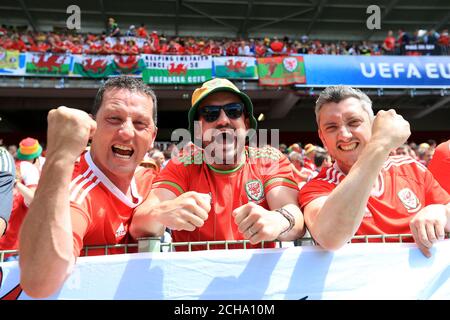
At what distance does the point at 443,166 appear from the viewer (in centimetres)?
209

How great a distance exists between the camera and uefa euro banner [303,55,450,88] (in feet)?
36.0

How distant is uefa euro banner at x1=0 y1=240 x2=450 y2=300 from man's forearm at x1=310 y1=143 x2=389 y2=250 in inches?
2.9

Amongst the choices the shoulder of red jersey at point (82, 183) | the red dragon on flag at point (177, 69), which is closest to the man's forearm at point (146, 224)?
the shoulder of red jersey at point (82, 183)

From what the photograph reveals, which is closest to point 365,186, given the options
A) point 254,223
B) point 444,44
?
point 254,223

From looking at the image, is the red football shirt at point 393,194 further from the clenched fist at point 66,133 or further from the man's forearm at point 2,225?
the man's forearm at point 2,225

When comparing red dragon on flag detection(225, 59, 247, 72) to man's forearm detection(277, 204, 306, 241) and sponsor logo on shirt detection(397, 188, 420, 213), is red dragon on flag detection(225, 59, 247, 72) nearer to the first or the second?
sponsor logo on shirt detection(397, 188, 420, 213)

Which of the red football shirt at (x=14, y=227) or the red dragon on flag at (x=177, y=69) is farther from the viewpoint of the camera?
the red dragon on flag at (x=177, y=69)

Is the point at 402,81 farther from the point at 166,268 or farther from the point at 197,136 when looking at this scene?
the point at 166,268

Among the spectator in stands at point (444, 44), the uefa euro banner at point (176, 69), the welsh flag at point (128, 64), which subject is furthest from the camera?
the spectator in stands at point (444, 44)

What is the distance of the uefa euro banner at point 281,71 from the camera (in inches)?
428

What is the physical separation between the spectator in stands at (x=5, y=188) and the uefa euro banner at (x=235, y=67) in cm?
949

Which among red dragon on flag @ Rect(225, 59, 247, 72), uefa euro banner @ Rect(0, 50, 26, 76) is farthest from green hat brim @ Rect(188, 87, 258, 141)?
uefa euro banner @ Rect(0, 50, 26, 76)
